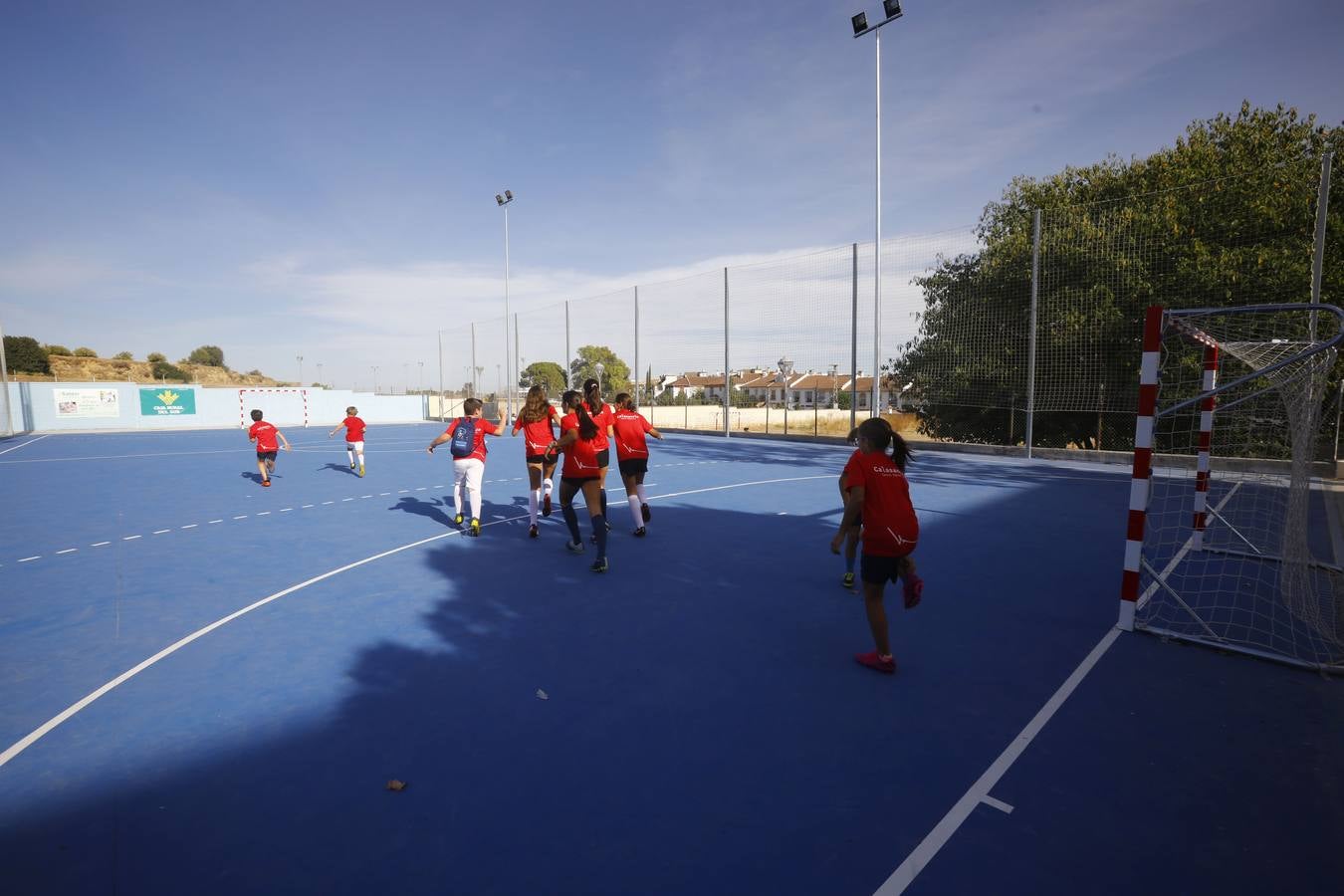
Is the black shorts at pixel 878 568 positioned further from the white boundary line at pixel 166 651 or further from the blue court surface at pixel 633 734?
the white boundary line at pixel 166 651

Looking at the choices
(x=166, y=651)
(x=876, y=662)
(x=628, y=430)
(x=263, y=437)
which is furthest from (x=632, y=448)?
(x=263, y=437)

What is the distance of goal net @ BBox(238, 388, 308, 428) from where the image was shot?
36250mm

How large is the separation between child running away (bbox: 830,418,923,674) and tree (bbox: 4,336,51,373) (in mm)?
77789

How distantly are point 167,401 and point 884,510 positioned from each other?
136ft

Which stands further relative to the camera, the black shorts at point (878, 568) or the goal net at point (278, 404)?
the goal net at point (278, 404)

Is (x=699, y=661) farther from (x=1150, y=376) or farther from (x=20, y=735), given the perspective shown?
(x=1150, y=376)

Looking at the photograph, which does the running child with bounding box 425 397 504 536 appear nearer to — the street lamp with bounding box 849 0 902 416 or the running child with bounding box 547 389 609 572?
the running child with bounding box 547 389 609 572

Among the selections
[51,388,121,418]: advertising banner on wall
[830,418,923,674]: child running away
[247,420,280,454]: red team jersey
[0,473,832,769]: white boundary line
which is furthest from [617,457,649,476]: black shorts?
[51,388,121,418]: advertising banner on wall

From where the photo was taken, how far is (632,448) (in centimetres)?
854

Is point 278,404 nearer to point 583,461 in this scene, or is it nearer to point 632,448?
point 632,448

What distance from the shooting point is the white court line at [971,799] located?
2.74 metres

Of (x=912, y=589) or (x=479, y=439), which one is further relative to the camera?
(x=479, y=439)

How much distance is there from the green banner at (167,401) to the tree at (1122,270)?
36.0m

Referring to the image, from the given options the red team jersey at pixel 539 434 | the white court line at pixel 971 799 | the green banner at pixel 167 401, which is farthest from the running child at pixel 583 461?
the green banner at pixel 167 401
